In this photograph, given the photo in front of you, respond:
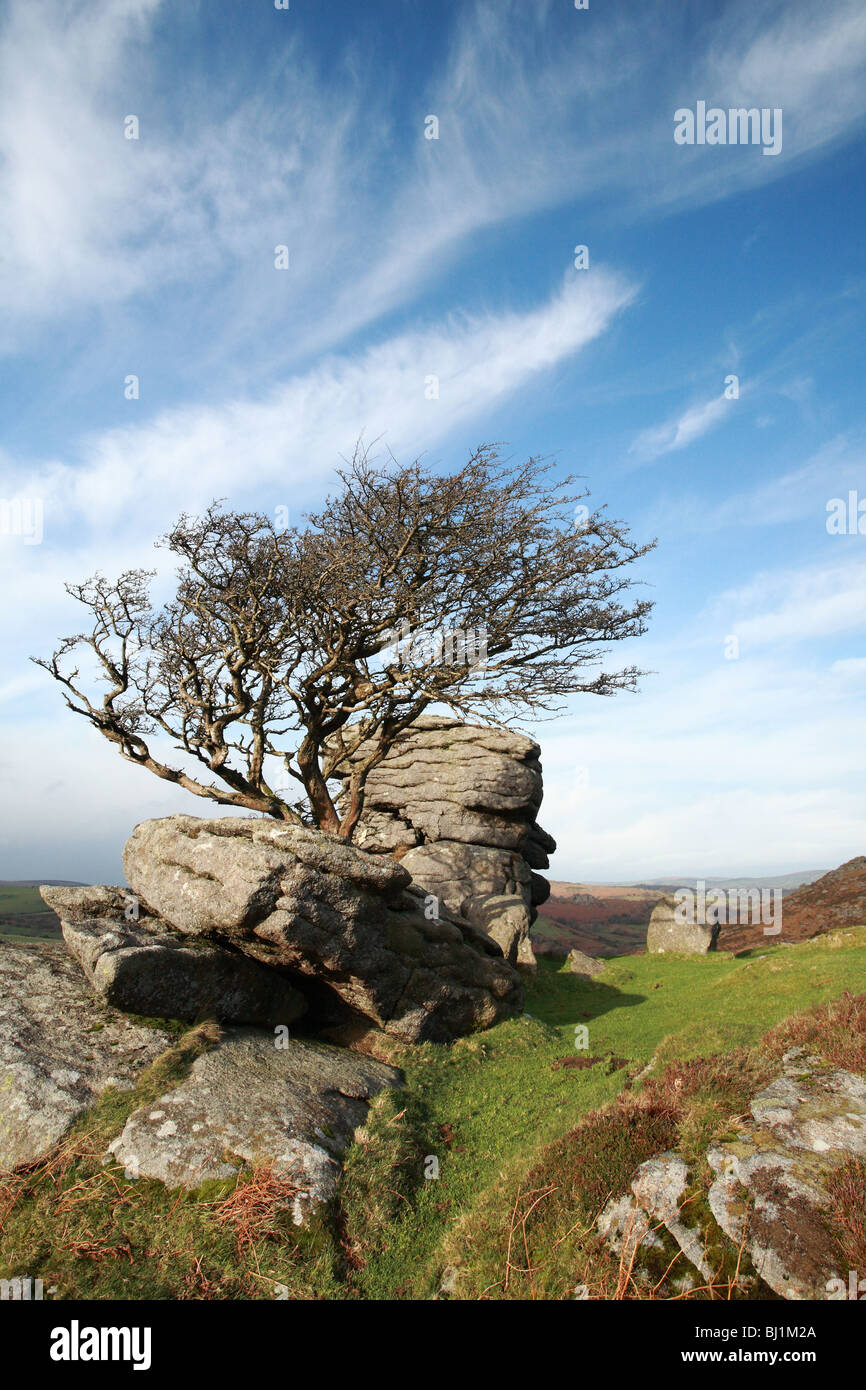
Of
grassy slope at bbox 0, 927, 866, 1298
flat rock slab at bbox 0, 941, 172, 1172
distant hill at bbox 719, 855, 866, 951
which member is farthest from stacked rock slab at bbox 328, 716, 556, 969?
flat rock slab at bbox 0, 941, 172, 1172

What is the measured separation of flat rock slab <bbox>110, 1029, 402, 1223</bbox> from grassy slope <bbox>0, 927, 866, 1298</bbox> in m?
0.30

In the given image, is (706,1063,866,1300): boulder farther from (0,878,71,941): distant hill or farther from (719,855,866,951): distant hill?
(0,878,71,941): distant hill

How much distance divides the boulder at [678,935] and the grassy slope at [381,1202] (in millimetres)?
17045

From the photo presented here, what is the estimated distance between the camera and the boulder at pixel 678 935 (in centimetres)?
3325

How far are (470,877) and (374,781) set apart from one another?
8217mm

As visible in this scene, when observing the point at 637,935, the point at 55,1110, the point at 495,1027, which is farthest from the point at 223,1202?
the point at 637,935

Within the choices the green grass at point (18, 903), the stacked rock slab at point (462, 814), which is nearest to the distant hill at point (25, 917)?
the green grass at point (18, 903)

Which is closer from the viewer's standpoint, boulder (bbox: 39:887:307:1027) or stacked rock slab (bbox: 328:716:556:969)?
boulder (bbox: 39:887:307:1027)

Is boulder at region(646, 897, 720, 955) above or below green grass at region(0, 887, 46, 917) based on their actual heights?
above

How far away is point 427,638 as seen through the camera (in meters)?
25.7

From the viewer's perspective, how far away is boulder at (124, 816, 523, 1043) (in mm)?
15031

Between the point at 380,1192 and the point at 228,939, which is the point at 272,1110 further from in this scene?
→ the point at 228,939

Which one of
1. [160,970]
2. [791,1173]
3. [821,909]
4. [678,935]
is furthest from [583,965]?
[791,1173]

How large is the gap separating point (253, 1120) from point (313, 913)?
4.45 metres
